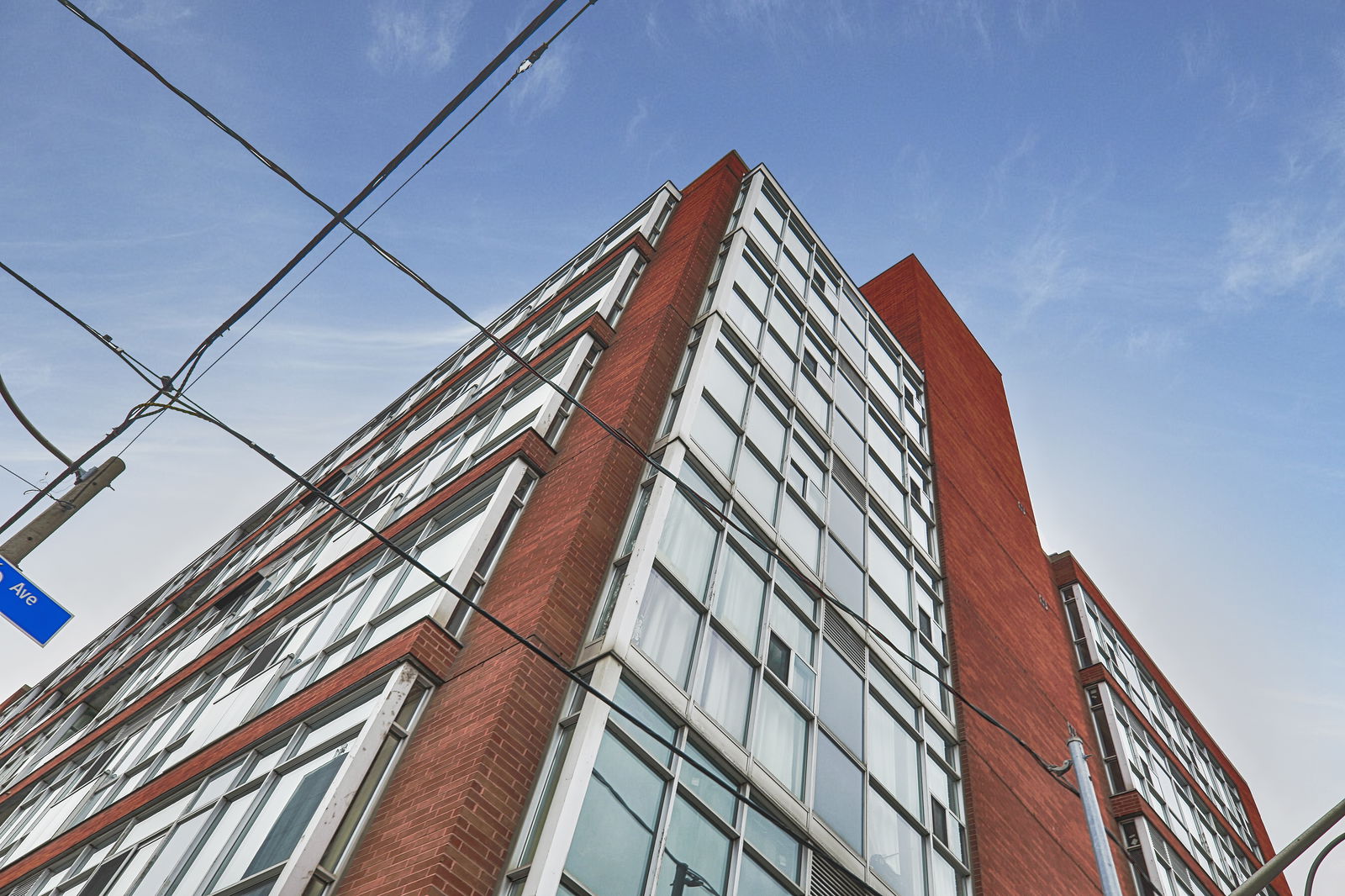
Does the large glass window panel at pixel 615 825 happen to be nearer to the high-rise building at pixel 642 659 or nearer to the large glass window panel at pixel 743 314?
the high-rise building at pixel 642 659

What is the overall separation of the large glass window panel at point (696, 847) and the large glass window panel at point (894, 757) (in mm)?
3864

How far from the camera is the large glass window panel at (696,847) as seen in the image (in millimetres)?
9578

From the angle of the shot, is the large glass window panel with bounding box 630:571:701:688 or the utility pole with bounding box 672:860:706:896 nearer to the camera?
the utility pole with bounding box 672:860:706:896

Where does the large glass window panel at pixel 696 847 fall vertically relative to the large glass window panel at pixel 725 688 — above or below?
below

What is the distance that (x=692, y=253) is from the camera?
19031 mm

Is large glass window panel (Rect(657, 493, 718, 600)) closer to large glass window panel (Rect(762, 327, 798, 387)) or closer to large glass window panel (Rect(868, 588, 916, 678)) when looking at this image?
large glass window panel (Rect(868, 588, 916, 678))

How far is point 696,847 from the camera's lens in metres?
9.91

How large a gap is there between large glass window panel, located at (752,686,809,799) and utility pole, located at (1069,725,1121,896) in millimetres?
3117

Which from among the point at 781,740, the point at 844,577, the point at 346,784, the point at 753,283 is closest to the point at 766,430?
the point at 844,577

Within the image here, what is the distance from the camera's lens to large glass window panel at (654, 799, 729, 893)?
9578mm

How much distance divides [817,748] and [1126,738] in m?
16.7

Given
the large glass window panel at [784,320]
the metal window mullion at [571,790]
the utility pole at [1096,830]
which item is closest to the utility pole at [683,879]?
the metal window mullion at [571,790]

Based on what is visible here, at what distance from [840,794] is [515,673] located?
16.2 feet

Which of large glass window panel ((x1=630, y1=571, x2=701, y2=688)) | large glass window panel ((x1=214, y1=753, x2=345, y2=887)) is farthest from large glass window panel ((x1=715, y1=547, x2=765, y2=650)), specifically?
large glass window panel ((x1=214, y1=753, x2=345, y2=887))
